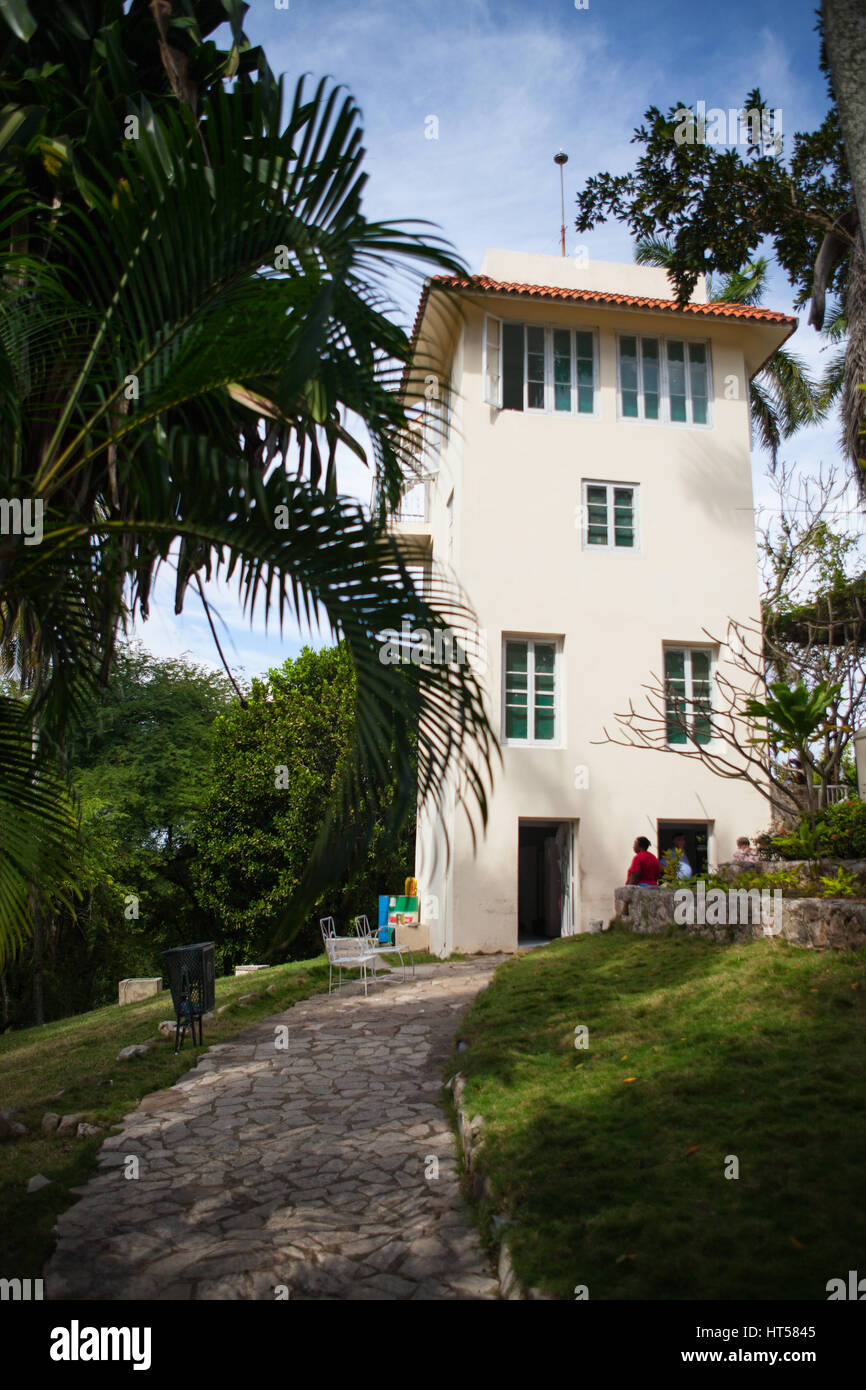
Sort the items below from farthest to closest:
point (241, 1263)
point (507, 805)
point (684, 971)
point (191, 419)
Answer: point (507, 805) < point (684, 971) < point (191, 419) < point (241, 1263)

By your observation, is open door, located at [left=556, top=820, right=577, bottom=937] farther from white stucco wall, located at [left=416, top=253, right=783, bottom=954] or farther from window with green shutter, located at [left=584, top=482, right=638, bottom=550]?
window with green shutter, located at [left=584, top=482, right=638, bottom=550]

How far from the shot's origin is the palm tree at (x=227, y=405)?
3.79 m

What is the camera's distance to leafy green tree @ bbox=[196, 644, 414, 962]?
77.3 ft

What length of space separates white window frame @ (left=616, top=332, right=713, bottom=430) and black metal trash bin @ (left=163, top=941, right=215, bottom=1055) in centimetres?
1175

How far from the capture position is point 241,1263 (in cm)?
452

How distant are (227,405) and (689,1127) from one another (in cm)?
423

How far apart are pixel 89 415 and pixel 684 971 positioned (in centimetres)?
616

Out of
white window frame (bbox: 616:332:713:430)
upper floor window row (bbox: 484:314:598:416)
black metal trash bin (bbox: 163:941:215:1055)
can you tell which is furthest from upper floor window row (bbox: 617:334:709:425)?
black metal trash bin (bbox: 163:941:215:1055)

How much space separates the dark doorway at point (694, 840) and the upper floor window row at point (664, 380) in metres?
7.02

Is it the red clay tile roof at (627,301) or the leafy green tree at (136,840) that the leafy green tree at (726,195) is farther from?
the leafy green tree at (136,840)

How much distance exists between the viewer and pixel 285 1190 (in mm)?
5566

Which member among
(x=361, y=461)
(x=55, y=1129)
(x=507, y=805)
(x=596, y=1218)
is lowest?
(x=55, y=1129)

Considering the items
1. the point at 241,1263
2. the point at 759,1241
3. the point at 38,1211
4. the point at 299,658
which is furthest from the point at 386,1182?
the point at 299,658
